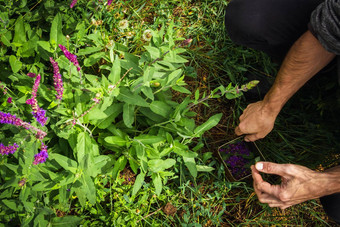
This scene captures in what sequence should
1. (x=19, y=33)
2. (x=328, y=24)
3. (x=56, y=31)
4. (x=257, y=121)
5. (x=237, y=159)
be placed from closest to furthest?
(x=328, y=24), (x=56, y=31), (x=19, y=33), (x=257, y=121), (x=237, y=159)

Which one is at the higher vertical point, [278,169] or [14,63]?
[14,63]

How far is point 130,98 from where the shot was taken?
1.62 meters

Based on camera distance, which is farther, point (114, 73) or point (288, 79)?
point (288, 79)

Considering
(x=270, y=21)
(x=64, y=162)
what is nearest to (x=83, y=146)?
(x=64, y=162)

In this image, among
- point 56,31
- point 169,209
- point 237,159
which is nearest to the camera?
point 56,31

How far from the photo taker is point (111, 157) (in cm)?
196

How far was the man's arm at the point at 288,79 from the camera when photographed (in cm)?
170

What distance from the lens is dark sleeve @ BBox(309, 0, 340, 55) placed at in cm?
141

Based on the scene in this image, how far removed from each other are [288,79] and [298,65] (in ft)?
0.40

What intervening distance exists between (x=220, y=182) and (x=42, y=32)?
1694 millimetres

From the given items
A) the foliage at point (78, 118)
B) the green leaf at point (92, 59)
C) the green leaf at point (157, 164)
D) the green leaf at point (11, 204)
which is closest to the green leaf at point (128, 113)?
the foliage at point (78, 118)

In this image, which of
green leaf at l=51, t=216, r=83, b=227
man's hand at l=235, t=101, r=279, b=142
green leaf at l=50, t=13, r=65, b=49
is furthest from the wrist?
green leaf at l=50, t=13, r=65, b=49

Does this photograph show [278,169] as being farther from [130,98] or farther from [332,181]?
[130,98]

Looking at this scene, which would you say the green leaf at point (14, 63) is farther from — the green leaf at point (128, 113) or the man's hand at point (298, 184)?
the man's hand at point (298, 184)
